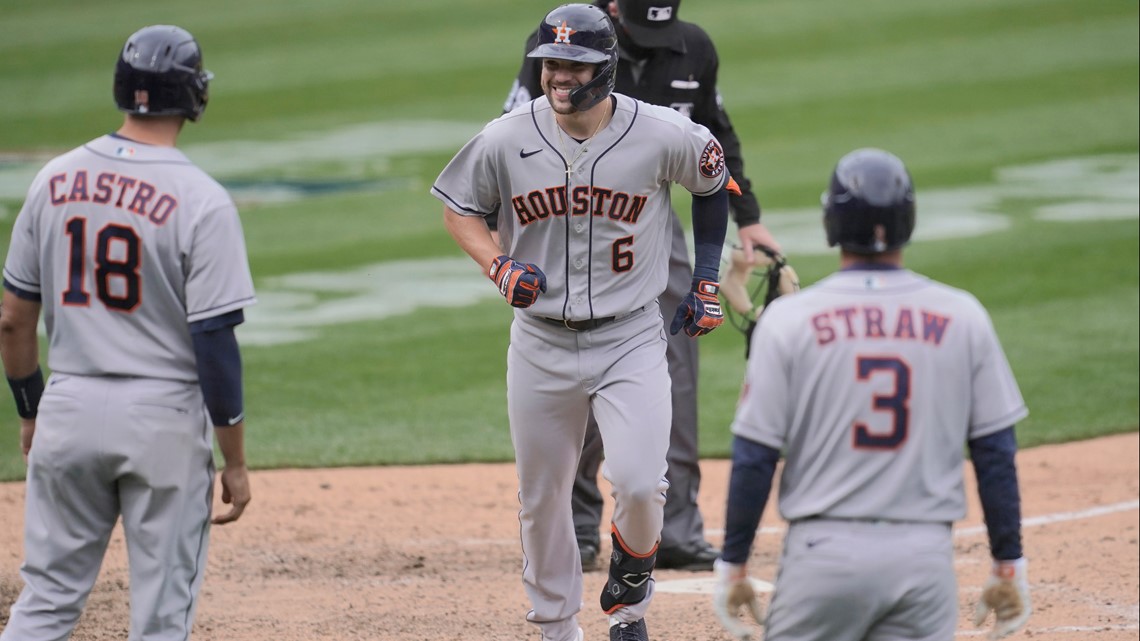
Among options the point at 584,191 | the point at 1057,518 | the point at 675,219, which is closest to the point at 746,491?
the point at 584,191

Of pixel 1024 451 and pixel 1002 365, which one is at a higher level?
pixel 1002 365

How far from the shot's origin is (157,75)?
12.3 feet

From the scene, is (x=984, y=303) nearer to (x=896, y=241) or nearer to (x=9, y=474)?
(x=9, y=474)

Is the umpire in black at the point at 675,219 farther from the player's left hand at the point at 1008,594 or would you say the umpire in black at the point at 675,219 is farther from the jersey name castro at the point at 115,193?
the player's left hand at the point at 1008,594

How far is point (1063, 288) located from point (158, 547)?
8127 mm

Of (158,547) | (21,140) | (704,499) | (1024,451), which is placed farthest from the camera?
(21,140)

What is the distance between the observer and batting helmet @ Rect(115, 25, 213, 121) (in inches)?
148

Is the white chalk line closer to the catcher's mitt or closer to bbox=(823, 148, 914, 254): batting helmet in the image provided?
the catcher's mitt

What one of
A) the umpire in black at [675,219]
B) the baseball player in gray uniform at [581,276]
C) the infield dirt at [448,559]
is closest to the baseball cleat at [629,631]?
the baseball player in gray uniform at [581,276]

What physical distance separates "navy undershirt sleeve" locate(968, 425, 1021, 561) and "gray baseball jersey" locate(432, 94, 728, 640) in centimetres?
139

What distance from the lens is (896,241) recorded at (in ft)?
11.0

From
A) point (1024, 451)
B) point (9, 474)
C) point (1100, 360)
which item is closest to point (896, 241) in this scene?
point (1024, 451)

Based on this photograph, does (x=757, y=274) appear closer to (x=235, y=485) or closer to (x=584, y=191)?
(x=584, y=191)

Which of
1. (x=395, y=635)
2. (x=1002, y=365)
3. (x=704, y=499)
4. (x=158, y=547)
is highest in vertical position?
(x=1002, y=365)
